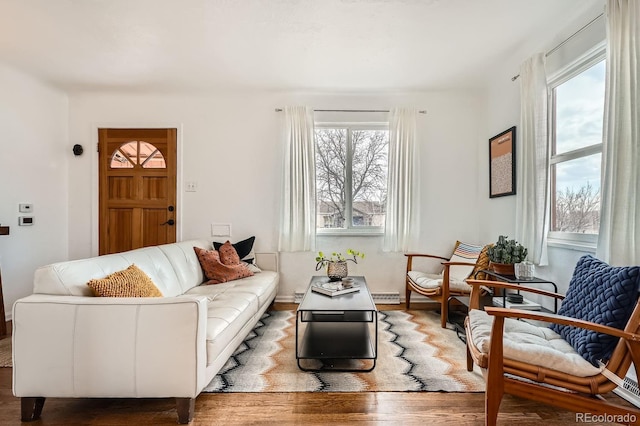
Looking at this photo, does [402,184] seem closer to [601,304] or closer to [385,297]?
[385,297]

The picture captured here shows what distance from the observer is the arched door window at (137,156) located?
400 cm

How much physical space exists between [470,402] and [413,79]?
3001 mm

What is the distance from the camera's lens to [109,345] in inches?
63.8

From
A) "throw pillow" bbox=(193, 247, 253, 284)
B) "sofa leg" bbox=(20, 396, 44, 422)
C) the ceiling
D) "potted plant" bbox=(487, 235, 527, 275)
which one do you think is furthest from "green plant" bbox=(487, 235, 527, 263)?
"sofa leg" bbox=(20, 396, 44, 422)

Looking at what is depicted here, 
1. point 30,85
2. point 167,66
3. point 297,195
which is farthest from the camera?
Result: point 297,195

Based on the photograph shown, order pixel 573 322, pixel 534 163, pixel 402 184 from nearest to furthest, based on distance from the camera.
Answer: pixel 573 322, pixel 534 163, pixel 402 184

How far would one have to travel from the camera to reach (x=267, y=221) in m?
4.00

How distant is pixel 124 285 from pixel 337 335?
1463 mm

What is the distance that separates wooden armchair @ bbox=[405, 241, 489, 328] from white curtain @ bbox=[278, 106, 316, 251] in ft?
3.86

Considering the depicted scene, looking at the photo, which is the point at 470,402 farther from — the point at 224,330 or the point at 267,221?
the point at 267,221

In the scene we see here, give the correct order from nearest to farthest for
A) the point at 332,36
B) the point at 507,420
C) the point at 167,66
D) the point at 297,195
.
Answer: the point at 507,420
the point at 332,36
the point at 167,66
the point at 297,195

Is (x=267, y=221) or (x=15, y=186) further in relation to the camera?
(x=267, y=221)

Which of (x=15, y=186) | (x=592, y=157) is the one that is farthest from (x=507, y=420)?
(x=15, y=186)

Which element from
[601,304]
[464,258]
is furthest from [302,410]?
[464,258]
